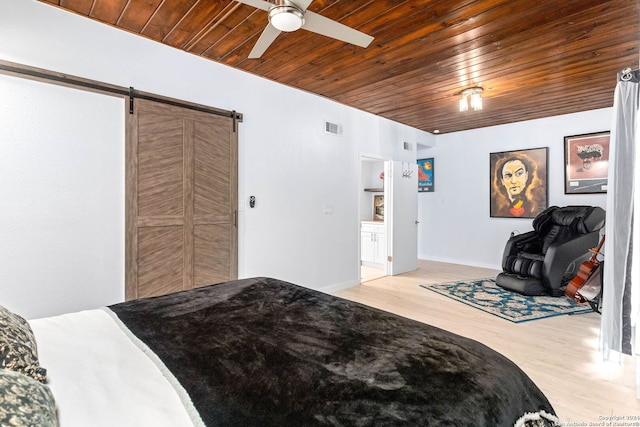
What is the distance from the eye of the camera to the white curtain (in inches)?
88.4

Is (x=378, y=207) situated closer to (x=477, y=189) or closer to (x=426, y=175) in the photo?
(x=426, y=175)

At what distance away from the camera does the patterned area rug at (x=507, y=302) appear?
363 centimetres

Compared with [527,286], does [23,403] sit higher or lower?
higher

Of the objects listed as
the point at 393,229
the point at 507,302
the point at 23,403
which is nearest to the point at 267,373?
the point at 23,403

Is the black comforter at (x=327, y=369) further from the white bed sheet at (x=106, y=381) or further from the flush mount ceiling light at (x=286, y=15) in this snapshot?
the flush mount ceiling light at (x=286, y=15)

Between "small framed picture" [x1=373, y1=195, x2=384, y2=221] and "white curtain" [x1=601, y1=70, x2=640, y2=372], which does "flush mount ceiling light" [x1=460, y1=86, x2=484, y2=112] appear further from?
"small framed picture" [x1=373, y1=195, x2=384, y2=221]

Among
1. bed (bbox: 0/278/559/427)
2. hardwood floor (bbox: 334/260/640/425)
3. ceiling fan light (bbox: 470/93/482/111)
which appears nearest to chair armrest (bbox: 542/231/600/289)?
hardwood floor (bbox: 334/260/640/425)

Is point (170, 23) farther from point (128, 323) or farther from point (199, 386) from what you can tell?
point (199, 386)

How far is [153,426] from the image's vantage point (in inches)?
31.6

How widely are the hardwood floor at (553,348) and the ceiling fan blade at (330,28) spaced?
2.53m

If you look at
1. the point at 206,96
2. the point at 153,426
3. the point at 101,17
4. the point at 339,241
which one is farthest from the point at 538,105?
the point at 153,426

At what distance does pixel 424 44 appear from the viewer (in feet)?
9.51

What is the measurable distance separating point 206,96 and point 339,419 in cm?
319

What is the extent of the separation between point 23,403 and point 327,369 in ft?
2.48
